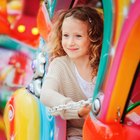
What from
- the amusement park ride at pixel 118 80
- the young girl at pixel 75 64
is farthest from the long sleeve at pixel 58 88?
the amusement park ride at pixel 118 80

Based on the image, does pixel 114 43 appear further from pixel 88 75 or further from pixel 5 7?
pixel 5 7

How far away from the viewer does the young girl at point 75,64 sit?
1282 millimetres

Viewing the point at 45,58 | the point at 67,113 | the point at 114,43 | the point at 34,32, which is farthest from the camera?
the point at 34,32

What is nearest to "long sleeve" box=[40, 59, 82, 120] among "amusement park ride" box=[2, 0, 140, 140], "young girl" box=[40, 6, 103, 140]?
"young girl" box=[40, 6, 103, 140]

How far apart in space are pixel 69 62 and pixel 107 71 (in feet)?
0.72

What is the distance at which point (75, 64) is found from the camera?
132cm

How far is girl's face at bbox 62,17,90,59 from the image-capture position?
1.29m

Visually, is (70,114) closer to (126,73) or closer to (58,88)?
(58,88)

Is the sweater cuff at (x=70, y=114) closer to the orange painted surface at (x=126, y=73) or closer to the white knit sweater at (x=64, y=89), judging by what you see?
the white knit sweater at (x=64, y=89)

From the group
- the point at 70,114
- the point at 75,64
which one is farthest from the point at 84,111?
the point at 75,64

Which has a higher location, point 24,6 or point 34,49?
point 24,6

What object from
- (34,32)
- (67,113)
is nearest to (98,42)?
(67,113)

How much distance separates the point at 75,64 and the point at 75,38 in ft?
0.25

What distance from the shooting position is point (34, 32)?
5.76ft
